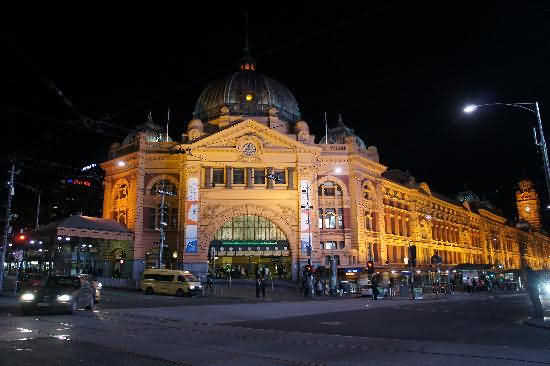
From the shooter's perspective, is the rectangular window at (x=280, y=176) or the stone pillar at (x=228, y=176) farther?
the rectangular window at (x=280, y=176)

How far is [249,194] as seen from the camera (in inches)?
2128

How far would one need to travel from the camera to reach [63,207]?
220ft

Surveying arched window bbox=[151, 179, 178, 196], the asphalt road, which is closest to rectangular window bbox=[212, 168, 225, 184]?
arched window bbox=[151, 179, 178, 196]

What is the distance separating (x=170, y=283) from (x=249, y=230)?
18.1 metres

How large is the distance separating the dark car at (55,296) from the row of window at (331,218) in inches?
1558

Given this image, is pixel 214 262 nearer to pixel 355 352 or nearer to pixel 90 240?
pixel 90 240

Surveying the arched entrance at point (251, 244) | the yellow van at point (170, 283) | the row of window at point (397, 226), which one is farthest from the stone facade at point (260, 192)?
the yellow van at point (170, 283)

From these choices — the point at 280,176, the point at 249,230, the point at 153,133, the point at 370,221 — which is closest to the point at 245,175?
the point at 280,176

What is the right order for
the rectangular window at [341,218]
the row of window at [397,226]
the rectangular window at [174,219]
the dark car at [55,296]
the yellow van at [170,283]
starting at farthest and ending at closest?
the row of window at [397,226]
the rectangular window at [341,218]
the rectangular window at [174,219]
the yellow van at [170,283]
the dark car at [55,296]

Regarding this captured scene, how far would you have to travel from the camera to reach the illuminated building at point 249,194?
53250mm

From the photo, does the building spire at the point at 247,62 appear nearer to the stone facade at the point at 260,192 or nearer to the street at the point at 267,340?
the stone facade at the point at 260,192

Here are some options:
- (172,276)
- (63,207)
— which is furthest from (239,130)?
(63,207)

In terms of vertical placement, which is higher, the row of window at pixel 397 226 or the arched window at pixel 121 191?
the arched window at pixel 121 191

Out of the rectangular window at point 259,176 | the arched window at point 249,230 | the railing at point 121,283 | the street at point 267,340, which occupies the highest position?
the rectangular window at point 259,176
